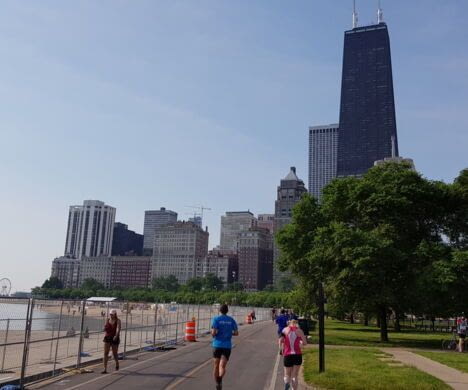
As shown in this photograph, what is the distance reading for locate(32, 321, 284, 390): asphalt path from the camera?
13.5 metres

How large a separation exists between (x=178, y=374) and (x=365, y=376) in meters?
5.55

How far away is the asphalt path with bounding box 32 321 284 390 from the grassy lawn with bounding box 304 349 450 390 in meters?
1.18

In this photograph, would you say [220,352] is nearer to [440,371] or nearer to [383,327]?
[440,371]

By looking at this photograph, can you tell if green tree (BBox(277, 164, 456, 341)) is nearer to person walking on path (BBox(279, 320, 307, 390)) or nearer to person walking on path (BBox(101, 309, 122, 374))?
person walking on path (BBox(101, 309, 122, 374))

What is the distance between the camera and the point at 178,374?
15.6 m

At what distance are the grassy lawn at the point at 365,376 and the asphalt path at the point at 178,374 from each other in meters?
1.18

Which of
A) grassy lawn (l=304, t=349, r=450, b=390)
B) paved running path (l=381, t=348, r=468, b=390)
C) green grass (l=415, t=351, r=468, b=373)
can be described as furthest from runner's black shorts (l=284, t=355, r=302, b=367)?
green grass (l=415, t=351, r=468, b=373)

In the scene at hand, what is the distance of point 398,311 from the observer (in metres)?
34.7

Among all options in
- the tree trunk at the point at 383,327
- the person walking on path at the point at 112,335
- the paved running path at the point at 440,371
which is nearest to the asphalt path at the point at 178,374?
the person walking on path at the point at 112,335

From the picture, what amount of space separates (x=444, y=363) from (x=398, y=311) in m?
14.6

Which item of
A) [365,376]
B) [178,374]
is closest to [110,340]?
[178,374]

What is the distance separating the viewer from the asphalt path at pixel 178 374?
13.5m

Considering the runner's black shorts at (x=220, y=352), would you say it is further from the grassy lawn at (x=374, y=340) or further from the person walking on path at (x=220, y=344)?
the grassy lawn at (x=374, y=340)

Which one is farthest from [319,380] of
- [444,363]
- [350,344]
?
[350,344]
